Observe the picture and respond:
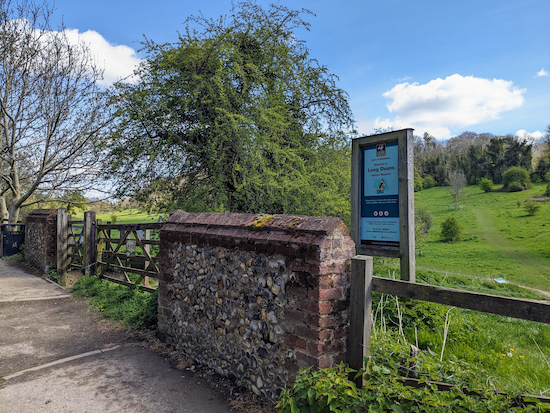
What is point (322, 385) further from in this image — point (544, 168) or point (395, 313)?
point (544, 168)

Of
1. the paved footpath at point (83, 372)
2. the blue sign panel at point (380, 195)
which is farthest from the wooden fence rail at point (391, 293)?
the blue sign panel at point (380, 195)

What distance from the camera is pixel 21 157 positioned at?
16.6 m

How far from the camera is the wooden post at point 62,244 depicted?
10328 millimetres

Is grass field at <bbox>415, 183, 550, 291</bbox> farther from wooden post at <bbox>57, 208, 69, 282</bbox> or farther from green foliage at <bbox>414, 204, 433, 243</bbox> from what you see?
A: wooden post at <bbox>57, 208, 69, 282</bbox>

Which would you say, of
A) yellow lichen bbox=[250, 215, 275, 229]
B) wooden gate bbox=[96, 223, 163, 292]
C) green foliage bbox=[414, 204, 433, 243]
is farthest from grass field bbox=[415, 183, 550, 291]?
yellow lichen bbox=[250, 215, 275, 229]

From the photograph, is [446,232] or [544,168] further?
[544,168]

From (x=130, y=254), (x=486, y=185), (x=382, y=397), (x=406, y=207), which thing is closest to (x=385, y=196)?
(x=406, y=207)

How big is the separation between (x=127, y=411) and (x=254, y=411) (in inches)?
50.6

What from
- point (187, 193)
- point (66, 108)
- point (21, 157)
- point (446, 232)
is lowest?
point (446, 232)

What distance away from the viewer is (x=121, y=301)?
23.5 ft

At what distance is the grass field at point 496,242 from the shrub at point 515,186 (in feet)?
3.30

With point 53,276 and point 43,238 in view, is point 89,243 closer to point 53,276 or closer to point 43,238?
point 53,276

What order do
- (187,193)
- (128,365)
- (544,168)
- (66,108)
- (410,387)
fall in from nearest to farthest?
(410,387)
(128,365)
(187,193)
(66,108)
(544,168)

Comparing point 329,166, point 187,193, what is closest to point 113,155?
point 187,193
